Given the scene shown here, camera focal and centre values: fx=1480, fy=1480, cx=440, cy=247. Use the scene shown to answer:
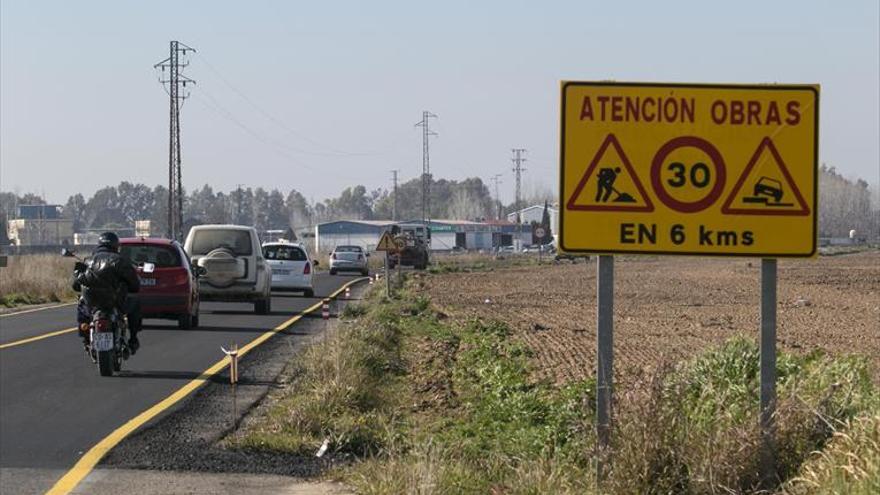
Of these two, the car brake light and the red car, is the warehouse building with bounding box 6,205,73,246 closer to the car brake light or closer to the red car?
the red car

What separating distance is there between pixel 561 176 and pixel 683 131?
726 mm

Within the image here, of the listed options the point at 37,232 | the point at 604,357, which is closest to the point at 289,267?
the point at 604,357

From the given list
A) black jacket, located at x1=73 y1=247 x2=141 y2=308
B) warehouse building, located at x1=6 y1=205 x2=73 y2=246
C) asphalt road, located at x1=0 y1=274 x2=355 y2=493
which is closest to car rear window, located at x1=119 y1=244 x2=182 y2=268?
asphalt road, located at x1=0 y1=274 x2=355 y2=493

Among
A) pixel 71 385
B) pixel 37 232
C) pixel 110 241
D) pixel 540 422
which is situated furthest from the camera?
pixel 37 232

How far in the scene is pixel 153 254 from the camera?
2470 cm

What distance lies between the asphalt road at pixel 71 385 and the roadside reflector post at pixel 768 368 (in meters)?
4.91

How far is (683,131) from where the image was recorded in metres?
8.29

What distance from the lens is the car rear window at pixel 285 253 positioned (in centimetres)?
3941

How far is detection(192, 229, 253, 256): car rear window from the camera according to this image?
30047 millimetres

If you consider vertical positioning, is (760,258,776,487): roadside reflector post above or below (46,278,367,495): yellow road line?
above

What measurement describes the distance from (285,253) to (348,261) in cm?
2719

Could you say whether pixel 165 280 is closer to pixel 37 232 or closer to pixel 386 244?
pixel 386 244

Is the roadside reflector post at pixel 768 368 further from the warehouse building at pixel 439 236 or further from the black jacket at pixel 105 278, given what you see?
the warehouse building at pixel 439 236

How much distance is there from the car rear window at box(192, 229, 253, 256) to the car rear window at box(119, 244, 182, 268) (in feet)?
16.6
